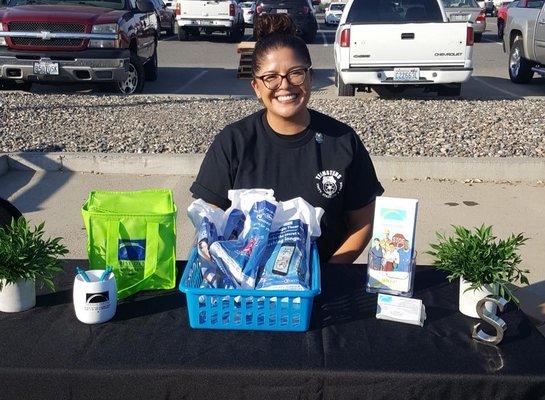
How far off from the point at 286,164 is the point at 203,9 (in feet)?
65.1

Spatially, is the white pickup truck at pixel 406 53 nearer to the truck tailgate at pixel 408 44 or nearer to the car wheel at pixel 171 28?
the truck tailgate at pixel 408 44

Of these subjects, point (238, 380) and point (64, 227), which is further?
point (64, 227)

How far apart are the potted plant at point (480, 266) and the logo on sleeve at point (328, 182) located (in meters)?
0.61

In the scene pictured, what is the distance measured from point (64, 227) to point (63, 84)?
283 inches

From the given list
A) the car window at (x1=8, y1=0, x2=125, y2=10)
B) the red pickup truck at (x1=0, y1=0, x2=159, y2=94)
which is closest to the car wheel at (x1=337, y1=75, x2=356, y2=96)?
the red pickup truck at (x1=0, y1=0, x2=159, y2=94)

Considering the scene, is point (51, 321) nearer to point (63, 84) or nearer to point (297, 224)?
point (297, 224)

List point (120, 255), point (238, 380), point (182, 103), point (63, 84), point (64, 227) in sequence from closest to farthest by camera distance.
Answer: point (238, 380) < point (120, 255) < point (64, 227) < point (182, 103) < point (63, 84)

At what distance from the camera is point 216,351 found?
77.9 inches

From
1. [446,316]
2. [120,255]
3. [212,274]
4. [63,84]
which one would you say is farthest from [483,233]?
[63,84]

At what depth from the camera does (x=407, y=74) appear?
33.5 ft

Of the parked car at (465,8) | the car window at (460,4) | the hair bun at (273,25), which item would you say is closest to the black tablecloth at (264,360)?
the hair bun at (273,25)

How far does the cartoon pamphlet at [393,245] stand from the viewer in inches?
88.1

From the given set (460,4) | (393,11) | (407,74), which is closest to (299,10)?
(460,4)

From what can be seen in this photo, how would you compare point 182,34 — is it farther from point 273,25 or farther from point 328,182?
point 328,182
